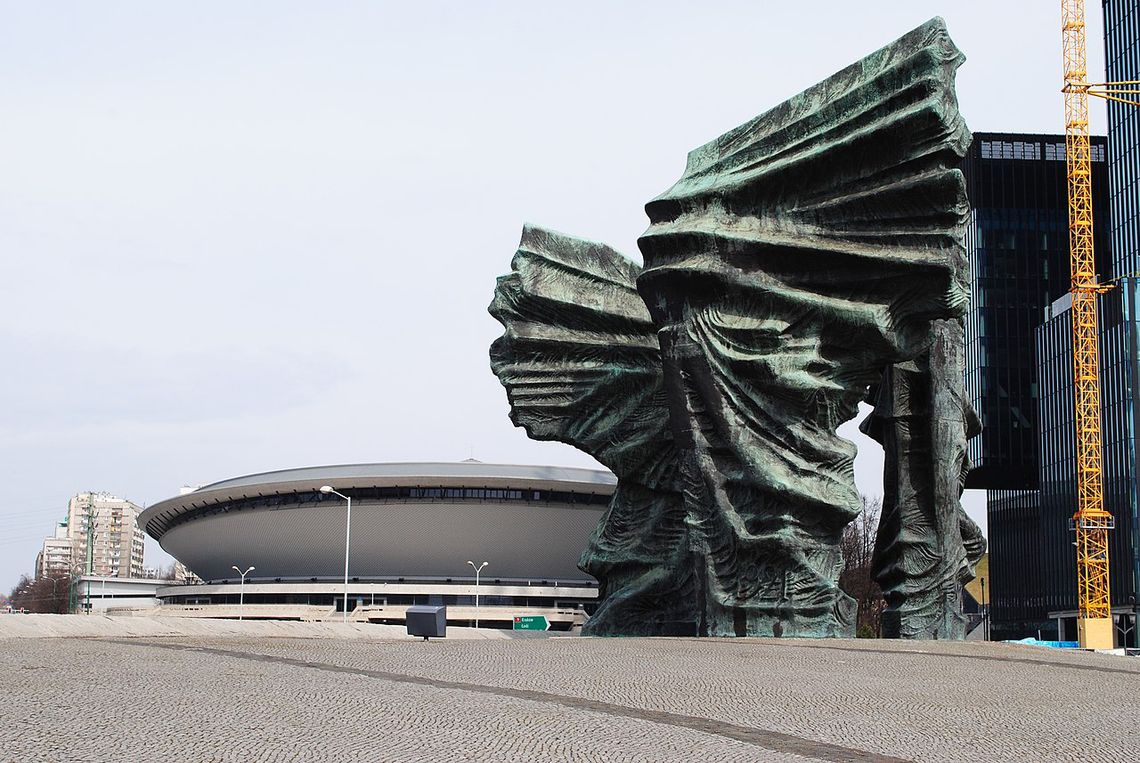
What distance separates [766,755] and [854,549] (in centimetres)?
5291

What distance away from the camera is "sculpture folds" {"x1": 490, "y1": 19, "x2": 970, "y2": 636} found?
22.3 metres

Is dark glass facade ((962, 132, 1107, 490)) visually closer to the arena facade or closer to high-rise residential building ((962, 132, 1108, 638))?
high-rise residential building ((962, 132, 1108, 638))

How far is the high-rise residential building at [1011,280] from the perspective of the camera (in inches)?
3482

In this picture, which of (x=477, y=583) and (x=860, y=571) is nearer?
(x=860, y=571)

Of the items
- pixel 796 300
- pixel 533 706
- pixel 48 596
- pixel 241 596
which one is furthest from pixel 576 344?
pixel 48 596

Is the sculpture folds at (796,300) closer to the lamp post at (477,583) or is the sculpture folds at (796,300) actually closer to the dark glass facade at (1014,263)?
the lamp post at (477,583)

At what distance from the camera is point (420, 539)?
3061 inches

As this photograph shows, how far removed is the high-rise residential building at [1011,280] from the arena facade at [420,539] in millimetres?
28686

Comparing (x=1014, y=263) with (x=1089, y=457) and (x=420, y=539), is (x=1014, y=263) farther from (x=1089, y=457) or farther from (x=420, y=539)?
(x=420, y=539)

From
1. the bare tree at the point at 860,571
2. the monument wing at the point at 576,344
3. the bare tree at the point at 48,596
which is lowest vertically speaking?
the bare tree at the point at 48,596

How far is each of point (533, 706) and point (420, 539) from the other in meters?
69.3

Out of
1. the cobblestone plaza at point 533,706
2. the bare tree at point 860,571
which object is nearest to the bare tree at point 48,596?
the bare tree at point 860,571

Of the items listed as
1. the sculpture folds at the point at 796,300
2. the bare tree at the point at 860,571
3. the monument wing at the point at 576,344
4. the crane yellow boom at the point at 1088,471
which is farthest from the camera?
the crane yellow boom at the point at 1088,471

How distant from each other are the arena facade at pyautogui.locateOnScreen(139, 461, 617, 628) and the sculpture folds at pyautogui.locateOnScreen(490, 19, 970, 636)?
51328 mm
